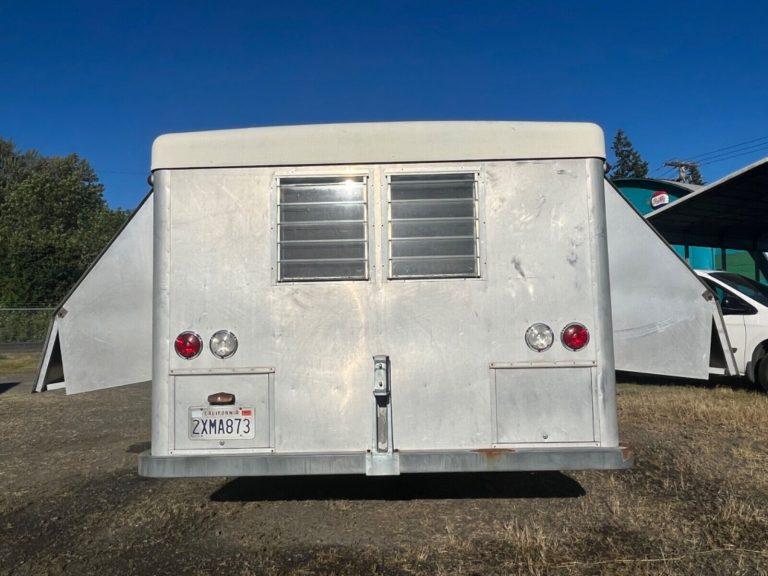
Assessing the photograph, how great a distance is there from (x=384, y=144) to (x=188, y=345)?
5.40 ft

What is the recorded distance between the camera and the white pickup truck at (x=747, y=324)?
27.6ft

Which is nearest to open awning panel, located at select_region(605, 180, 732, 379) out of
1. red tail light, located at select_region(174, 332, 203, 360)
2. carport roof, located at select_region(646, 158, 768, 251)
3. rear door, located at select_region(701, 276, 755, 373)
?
red tail light, located at select_region(174, 332, 203, 360)

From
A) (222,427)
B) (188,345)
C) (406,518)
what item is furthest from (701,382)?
(188,345)

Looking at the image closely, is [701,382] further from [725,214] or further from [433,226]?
[433,226]

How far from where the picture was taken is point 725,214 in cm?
1312

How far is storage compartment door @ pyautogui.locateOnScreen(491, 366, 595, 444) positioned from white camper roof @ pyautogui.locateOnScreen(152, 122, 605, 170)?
1.28 meters

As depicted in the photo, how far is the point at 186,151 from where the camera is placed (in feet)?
12.5

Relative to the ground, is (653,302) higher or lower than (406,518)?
higher

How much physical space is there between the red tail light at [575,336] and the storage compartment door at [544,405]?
5.4 inches

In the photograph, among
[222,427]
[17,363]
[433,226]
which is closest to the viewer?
[222,427]

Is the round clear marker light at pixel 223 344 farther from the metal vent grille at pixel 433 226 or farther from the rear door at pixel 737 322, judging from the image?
the rear door at pixel 737 322

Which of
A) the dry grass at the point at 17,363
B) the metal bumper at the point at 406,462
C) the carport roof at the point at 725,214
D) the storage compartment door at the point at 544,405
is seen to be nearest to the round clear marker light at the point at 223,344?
the metal bumper at the point at 406,462

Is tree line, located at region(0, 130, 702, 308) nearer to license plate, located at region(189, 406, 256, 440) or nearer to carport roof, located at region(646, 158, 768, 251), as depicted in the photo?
carport roof, located at region(646, 158, 768, 251)

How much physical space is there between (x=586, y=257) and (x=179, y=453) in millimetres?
2605
